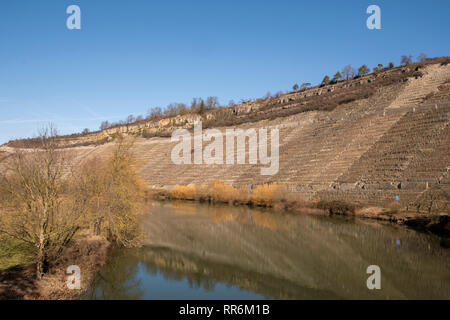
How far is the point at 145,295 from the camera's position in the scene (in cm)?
1125

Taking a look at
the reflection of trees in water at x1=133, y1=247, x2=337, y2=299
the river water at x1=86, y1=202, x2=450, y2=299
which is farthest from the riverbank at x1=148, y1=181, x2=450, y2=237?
the reflection of trees in water at x1=133, y1=247, x2=337, y2=299

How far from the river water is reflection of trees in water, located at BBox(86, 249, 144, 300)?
3 cm

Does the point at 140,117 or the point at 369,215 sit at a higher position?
the point at 140,117

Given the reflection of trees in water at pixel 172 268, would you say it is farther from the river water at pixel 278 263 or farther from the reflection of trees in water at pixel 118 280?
the reflection of trees in water at pixel 118 280

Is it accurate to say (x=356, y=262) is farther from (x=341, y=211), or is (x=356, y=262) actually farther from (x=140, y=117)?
(x=140, y=117)

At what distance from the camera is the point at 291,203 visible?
31594mm

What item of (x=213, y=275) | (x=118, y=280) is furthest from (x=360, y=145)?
(x=118, y=280)

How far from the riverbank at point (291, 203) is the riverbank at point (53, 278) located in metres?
18.7

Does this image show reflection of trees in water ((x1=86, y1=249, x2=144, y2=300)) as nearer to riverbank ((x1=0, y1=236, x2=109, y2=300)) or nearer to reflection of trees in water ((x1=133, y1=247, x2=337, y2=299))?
riverbank ((x1=0, y1=236, x2=109, y2=300))

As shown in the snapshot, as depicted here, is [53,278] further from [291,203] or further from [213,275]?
[291,203]

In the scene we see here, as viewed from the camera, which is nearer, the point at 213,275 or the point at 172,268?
the point at 213,275

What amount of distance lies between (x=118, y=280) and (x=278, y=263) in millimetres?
6683
